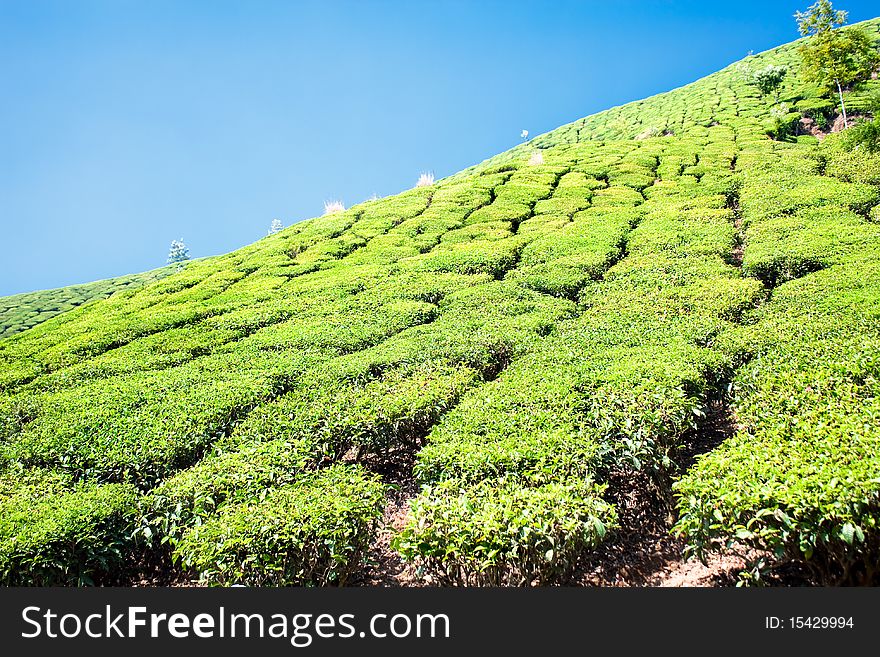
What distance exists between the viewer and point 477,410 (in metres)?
7.66

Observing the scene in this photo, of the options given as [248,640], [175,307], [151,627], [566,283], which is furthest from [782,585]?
[175,307]

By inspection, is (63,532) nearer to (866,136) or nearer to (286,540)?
(286,540)

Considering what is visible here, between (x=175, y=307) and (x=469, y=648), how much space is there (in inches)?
536

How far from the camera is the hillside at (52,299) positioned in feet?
88.6

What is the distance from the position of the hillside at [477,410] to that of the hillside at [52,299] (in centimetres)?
1365

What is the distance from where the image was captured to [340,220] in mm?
23000

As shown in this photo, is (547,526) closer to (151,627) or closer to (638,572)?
(638,572)

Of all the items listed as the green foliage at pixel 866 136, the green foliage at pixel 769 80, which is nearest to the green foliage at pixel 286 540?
the green foliage at pixel 866 136

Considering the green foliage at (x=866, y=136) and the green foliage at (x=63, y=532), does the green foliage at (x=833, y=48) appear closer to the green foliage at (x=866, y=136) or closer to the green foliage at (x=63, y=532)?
the green foliage at (x=866, y=136)

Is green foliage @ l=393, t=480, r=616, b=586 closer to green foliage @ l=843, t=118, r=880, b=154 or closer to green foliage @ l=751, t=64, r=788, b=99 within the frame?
green foliage @ l=843, t=118, r=880, b=154

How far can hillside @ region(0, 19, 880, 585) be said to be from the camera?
516 cm

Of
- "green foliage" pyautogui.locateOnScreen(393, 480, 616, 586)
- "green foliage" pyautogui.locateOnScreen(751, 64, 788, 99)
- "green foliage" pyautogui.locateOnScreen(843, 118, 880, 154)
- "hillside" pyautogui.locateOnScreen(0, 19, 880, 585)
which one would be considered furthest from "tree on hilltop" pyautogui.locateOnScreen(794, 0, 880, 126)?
"green foliage" pyautogui.locateOnScreen(393, 480, 616, 586)

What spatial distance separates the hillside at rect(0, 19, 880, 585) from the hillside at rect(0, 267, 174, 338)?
1365cm

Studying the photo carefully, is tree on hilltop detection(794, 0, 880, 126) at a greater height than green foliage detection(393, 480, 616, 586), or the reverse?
tree on hilltop detection(794, 0, 880, 126)
